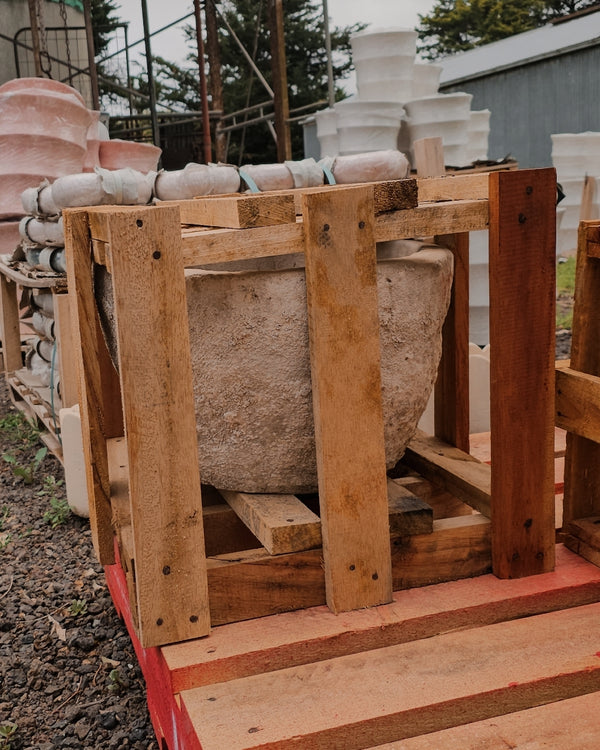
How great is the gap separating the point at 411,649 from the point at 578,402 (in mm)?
664

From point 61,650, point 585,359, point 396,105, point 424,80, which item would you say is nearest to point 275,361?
point 585,359

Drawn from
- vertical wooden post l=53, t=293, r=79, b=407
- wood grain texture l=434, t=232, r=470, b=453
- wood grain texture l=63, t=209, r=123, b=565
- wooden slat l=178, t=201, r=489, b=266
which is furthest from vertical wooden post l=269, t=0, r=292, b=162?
wooden slat l=178, t=201, r=489, b=266

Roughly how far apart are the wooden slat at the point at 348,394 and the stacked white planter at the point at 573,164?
36.0ft

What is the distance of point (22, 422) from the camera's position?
5297 millimetres

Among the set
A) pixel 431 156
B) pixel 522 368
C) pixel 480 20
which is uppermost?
pixel 480 20

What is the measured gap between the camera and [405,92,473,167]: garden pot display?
296 inches

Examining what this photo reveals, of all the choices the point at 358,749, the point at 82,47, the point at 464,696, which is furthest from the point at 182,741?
the point at 82,47

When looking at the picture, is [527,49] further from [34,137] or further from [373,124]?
[34,137]

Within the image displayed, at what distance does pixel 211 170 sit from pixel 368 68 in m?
5.02

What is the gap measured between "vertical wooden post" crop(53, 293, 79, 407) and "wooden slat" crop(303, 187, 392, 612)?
93.1 inches

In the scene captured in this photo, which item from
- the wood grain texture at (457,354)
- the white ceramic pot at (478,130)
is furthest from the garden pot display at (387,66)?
the wood grain texture at (457,354)

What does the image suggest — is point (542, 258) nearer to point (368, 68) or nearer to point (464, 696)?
point (464, 696)

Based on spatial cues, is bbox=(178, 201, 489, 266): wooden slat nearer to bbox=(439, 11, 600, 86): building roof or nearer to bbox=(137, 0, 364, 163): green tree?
bbox=(439, 11, 600, 86): building roof

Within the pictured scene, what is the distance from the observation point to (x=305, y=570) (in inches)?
69.5
